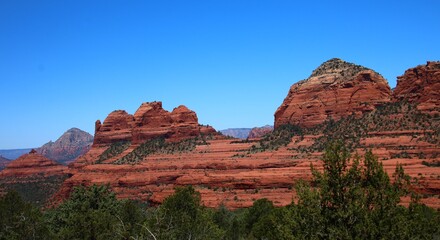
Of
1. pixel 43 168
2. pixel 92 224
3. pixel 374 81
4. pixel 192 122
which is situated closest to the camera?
pixel 92 224

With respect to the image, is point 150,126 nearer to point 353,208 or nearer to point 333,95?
A: point 333,95

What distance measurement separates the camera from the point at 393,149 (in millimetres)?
60125

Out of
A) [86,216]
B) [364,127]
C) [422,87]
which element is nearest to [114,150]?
[364,127]

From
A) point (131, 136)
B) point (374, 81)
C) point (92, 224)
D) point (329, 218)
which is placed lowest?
point (92, 224)

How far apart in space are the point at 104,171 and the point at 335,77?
1916 inches

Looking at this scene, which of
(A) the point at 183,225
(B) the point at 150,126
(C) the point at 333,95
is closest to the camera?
(A) the point at 183,225

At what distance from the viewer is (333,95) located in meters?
85.5

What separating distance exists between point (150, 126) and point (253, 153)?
31702 mm

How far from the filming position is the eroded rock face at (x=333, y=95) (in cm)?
8188

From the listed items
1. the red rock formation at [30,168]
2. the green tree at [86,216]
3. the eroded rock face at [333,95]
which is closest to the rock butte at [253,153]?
the eroded rock face at [333,95]

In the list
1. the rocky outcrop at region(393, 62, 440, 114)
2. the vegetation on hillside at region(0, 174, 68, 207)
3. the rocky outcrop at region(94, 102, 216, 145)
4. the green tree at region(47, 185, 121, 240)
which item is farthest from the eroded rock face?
the vegetation on hillside at region(0, 174, 68, 207)

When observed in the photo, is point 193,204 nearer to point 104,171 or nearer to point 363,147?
point 363,147

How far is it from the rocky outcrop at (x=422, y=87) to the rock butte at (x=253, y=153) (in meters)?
0.50

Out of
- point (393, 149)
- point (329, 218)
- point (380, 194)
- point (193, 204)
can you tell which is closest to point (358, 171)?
point (380, 194)
